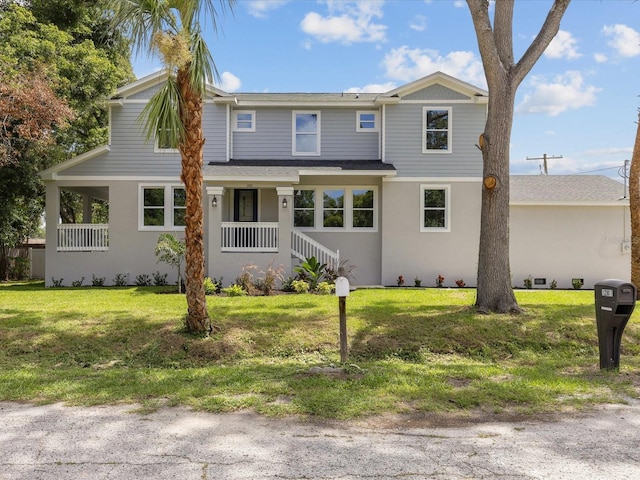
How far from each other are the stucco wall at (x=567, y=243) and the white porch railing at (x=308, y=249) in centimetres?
662

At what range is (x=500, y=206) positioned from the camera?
30.9ft

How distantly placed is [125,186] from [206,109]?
3.78 metres

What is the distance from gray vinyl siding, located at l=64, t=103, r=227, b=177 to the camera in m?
15.8

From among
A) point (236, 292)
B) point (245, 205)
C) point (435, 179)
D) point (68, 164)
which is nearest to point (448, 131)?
point (435, 179)

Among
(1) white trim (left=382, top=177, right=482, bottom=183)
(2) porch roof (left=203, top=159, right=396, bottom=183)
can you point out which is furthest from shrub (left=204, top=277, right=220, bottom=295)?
(1) white trim (left=382, top=177, right=482, bottom=183)

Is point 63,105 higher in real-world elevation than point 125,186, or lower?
higher

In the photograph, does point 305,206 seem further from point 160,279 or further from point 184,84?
point 184,84

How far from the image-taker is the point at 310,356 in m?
7.55

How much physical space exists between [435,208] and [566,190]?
5.22 meters

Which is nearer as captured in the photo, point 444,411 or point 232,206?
point 444,411

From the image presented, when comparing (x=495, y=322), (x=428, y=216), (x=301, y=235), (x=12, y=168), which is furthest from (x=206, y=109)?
(x=495, y=322)

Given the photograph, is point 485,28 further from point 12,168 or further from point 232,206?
point 12,168

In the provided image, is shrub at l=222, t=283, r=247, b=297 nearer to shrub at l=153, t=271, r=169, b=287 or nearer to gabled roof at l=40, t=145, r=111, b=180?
shrub at l=153, t=271, r=169, b=287

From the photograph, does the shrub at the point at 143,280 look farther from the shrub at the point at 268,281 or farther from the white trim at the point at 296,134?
the white trim at the point at 296,134
